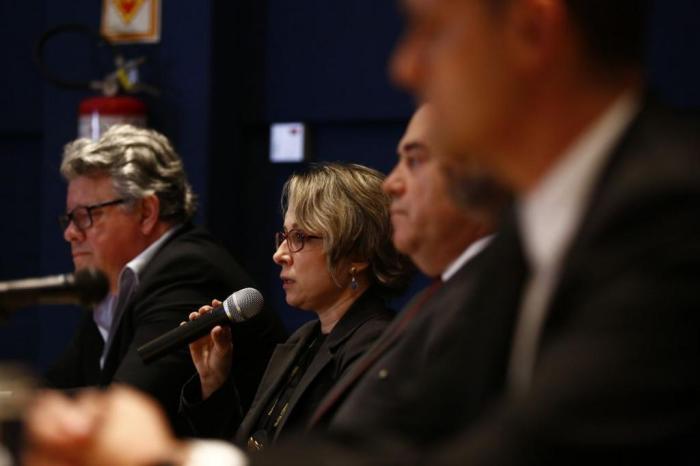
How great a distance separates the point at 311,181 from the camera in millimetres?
2494

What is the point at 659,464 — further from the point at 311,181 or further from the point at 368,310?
the point at 311,181

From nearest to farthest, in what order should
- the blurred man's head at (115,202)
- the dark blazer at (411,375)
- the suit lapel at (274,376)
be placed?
the dark blazer at (411,375) < the suit lapel at (274,376) < the blurred man's head at (115,202)

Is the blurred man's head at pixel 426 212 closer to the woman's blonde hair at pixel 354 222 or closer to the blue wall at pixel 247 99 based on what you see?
the woman's blonde hair at pixel 354 222

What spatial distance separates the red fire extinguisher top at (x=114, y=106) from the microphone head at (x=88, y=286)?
2.59 m

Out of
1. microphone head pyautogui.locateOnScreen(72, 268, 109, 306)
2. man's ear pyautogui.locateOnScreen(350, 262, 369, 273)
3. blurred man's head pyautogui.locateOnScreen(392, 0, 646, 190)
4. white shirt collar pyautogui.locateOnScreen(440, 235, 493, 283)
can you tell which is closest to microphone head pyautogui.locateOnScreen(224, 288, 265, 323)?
man's ear pyautogui.locateOnScreen(350, 262, 369, 273)

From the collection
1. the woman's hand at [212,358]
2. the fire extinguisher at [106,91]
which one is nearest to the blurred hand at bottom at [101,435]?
the woman's hand at [212,358]

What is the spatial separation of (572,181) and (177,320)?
1.85 metres

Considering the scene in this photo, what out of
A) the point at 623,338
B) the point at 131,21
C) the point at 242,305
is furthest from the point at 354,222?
the point at 131,21

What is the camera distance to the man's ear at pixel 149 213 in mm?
3008

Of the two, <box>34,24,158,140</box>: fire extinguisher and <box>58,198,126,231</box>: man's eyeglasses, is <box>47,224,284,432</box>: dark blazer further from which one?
<box>34,24,158,140</box>: fire extinguisher

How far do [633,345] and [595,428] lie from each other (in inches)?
2.9

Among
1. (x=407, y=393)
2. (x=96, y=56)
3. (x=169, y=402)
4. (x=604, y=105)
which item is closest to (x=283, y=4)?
(x=96, y=56)

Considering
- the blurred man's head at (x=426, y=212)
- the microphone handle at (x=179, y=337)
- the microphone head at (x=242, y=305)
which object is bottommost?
the microphone handle at (x=179, y=337)

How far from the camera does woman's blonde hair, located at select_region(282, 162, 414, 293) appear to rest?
2.42 m
